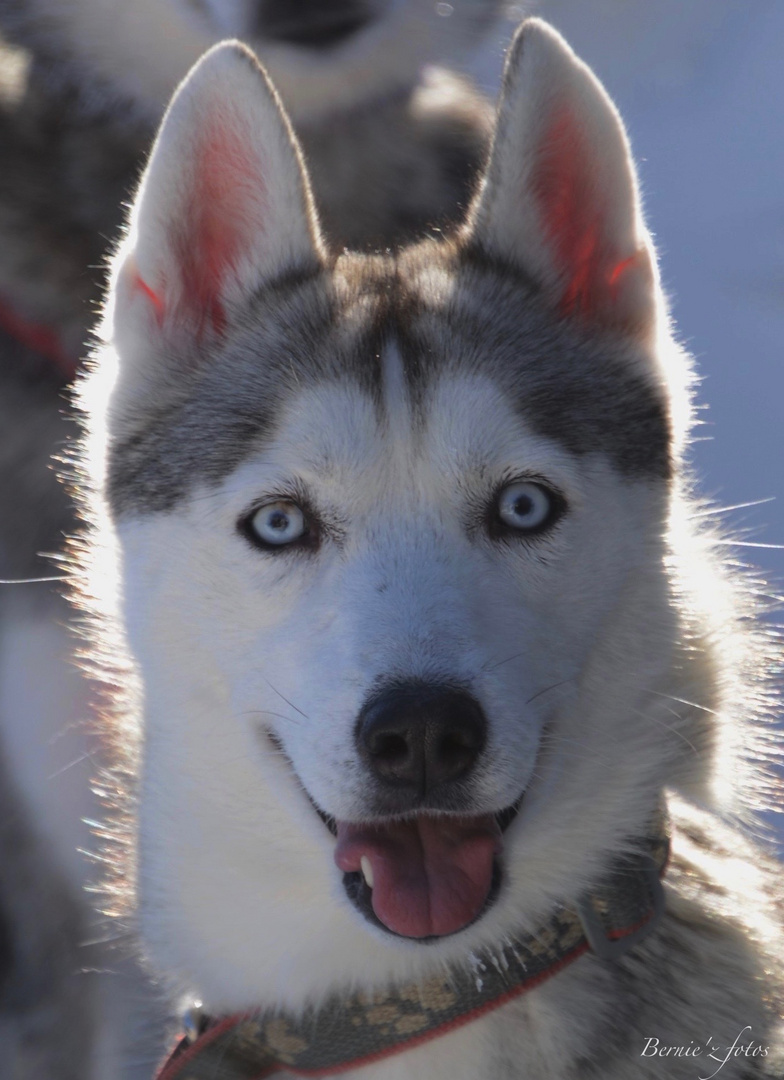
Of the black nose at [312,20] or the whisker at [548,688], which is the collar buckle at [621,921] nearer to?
the whisker at [548,688]

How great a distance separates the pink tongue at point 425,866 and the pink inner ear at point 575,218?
2.79 ft

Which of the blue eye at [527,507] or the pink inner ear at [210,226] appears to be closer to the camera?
the blue eye at [527,507]

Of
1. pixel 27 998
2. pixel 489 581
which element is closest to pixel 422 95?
pixel 489 581

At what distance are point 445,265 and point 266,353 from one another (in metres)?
0.34

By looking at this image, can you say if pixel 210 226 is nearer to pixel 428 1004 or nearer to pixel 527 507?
pixel 527 507

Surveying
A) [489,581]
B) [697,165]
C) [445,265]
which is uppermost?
[697,165]

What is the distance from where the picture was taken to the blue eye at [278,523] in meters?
1.70

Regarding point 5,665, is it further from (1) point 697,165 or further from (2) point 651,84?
(2) point 651,84

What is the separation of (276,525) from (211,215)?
1.80 feet

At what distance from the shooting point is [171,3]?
9.43 ft

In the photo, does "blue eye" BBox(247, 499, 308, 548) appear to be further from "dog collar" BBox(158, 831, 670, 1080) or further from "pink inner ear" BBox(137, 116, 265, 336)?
"dog collar" BBox(158, 831, 670, 1080)

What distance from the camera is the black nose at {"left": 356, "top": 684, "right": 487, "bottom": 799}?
57.5 inches
